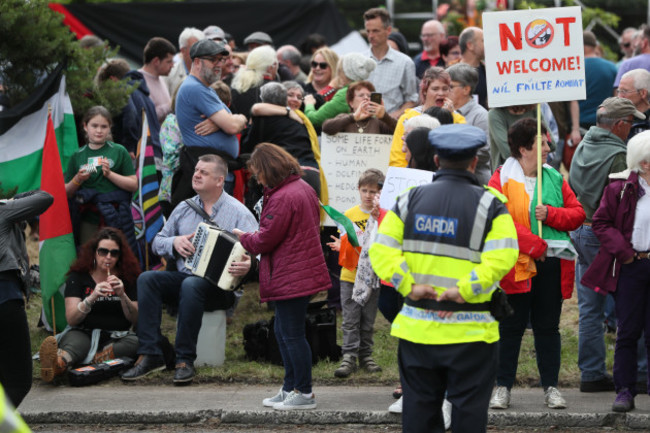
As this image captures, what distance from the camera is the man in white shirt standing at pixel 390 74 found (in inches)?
431

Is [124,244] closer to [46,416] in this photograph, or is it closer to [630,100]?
[46,416]

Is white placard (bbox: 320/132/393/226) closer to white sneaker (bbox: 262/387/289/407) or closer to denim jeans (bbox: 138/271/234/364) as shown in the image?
denim jeans (bbox: 138/271/234/364)

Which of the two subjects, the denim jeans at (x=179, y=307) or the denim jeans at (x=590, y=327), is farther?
the denim jeans at (x=179, y=307)

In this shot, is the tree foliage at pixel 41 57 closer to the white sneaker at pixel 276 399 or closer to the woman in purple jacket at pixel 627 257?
the white sneaker at pixel 276 399

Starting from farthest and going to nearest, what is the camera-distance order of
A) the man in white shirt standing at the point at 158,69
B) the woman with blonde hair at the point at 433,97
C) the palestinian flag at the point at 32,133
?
the man in white shirt standing at the point at 158,69 < the palestinian flag at the point at 32,133 < the woman with blonde hair at the point at 433,97

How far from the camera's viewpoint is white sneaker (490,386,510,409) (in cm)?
751

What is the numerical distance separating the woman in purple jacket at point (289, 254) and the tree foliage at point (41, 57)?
3151 mm

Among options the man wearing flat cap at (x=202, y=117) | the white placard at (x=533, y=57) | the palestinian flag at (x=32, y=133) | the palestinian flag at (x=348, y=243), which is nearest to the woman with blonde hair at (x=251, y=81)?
the man wearing flat cap at (x=202, y=117)

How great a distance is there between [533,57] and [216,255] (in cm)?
302

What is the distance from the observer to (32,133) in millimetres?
9641

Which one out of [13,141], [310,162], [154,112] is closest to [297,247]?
[310,162]

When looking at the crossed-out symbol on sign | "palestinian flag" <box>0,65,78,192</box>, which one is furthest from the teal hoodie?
"palestinian flag" <box>0,65,78,192</box>

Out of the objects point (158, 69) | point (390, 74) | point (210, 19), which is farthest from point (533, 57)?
point (210, 19)

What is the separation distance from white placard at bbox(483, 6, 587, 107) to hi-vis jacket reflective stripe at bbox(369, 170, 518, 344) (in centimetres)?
261
